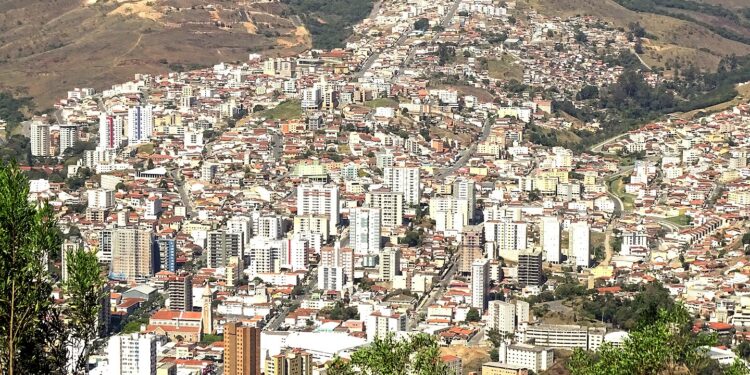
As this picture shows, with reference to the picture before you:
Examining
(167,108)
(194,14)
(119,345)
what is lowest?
(119,345)

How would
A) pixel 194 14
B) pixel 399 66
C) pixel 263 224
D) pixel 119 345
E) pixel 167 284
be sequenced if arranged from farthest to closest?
pixel 194 14
pixel 399 66
pixel 263 224
pixel 167 284
pixel 119 345

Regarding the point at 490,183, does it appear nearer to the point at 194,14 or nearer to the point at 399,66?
the point at 399,66

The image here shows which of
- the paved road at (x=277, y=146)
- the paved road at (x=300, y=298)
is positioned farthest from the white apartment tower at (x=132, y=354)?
the paved road at (x=277, y=146)

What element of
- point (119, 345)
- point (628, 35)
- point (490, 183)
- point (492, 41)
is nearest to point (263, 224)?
point (490, 183)

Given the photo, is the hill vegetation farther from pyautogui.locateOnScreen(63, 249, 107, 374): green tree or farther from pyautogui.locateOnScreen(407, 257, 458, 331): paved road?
pyautogui.locateOnScreen(63, 249, 107, 374): green tree

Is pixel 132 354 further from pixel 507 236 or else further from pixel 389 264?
pixel 507 236

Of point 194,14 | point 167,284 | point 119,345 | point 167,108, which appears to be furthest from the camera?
point 194,14

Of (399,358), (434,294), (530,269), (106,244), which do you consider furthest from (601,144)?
(399,358)
